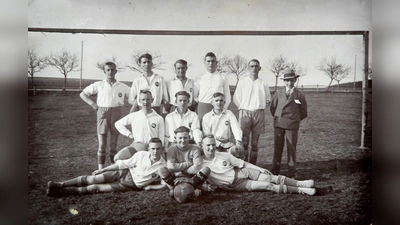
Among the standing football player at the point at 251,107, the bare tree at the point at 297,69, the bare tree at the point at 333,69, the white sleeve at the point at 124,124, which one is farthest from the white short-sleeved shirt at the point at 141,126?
the bare tree at the point at 333,69

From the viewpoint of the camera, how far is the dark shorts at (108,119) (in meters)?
3.16

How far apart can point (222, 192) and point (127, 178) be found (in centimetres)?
88

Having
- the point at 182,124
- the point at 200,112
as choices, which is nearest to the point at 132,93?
the point at 182,124

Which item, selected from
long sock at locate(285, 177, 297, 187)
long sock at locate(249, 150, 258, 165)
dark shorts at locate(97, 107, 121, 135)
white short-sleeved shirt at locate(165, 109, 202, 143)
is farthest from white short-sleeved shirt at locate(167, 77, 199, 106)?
long sock at locate(285, 177, 297, 187)

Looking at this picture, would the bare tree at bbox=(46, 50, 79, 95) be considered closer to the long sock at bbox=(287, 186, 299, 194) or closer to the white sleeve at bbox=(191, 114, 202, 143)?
the white sleeve at bbox=(191, 114, 202, 143)

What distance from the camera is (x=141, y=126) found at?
3.13 m

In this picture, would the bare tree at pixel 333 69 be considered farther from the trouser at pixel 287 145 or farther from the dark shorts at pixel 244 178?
the dark shorts at pixel 244 178

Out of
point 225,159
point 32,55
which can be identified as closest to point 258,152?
point 225,159

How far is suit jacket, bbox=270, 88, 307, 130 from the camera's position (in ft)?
10.7

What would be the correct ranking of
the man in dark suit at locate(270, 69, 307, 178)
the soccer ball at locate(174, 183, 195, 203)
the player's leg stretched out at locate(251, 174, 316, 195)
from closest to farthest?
the soccer ball at locate(174, 183, 195, 203)
the player's leg stretched out at locate(251, 174, 316, 195)
the man in dark suit at locate(270, 69, 307, 178)

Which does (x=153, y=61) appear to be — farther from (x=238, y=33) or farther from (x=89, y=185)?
(x=89, y=185)

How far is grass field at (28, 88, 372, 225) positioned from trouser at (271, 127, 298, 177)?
5cm

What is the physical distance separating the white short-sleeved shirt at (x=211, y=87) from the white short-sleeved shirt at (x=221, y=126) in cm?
12

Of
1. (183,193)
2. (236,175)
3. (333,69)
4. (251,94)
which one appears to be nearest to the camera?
(183,193)
